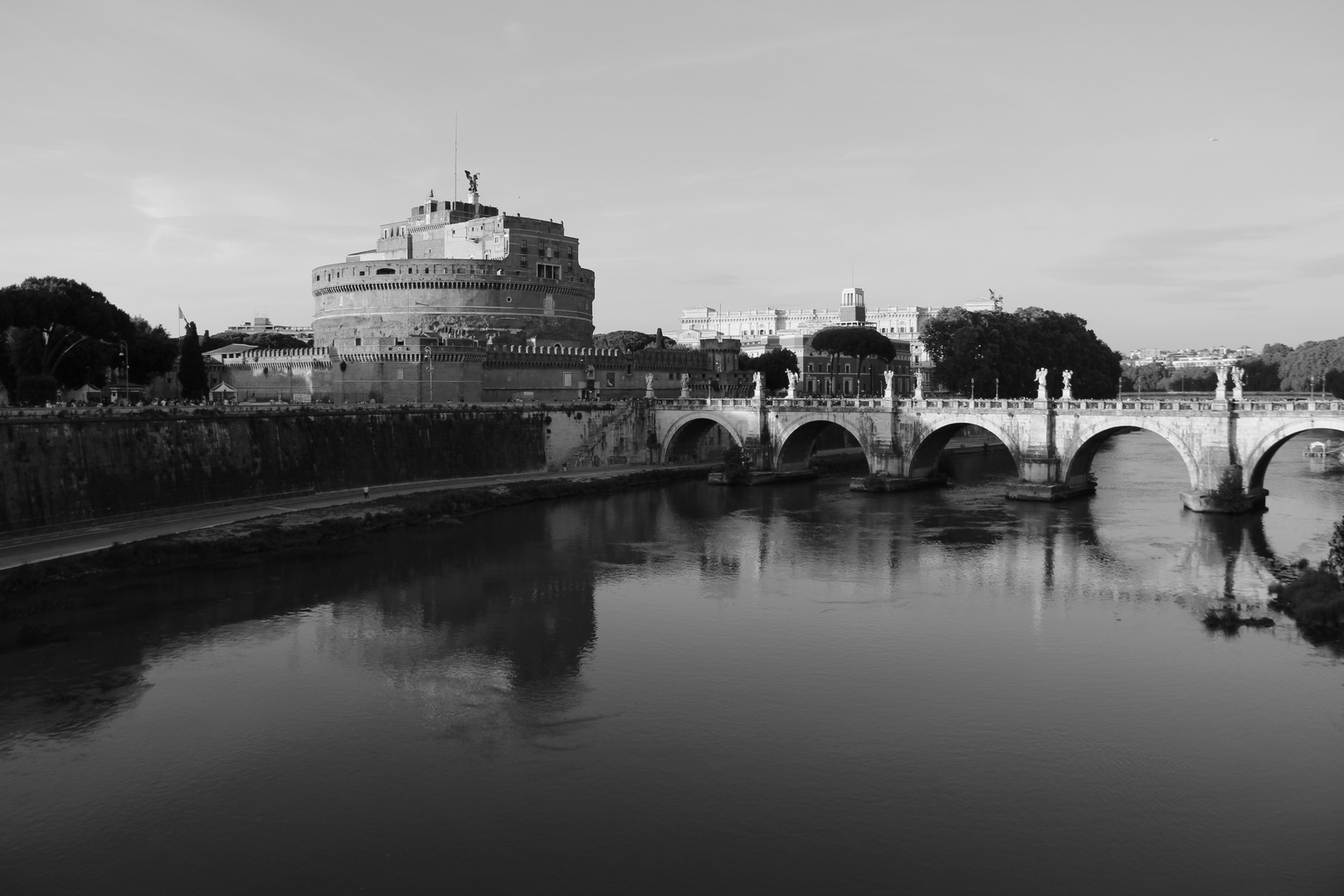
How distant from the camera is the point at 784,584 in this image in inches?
1113

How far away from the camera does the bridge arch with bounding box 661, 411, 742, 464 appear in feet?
175

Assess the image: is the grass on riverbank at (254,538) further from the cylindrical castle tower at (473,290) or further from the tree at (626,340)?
the tree at (626,340)

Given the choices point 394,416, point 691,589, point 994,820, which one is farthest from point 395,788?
point 394,416

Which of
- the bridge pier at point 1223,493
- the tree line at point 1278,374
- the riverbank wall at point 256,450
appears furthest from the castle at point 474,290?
the tree line at point 1278,374

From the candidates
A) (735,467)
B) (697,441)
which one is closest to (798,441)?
(735,467)

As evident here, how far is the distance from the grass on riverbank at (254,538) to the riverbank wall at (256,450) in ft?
11.1

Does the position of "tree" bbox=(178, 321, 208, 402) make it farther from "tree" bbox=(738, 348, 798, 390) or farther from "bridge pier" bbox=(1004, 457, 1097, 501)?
"tree" bbox=(738, 348, 798, 390)

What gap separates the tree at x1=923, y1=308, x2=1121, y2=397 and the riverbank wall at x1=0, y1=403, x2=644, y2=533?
67.6 ft

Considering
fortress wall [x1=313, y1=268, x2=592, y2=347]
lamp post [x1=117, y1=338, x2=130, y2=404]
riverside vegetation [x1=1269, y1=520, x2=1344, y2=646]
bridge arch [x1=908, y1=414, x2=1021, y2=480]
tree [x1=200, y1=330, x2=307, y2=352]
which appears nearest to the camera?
riverside vegetation [x1=1269, y1=520, x2=1344, y2=646]

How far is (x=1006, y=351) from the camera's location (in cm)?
6544

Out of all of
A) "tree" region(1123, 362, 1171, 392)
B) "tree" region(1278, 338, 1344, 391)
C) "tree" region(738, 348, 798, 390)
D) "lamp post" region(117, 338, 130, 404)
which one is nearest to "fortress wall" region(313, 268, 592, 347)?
"lamp post" region(117, 338, 130, 404)

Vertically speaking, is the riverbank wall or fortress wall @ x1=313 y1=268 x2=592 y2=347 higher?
fortress wall @ x1=313 y1=268 x2=592 y2=347

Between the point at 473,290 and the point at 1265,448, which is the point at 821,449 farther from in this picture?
the point at 1265,448

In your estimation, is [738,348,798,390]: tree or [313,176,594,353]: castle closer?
[313,176,594,353]: castle
